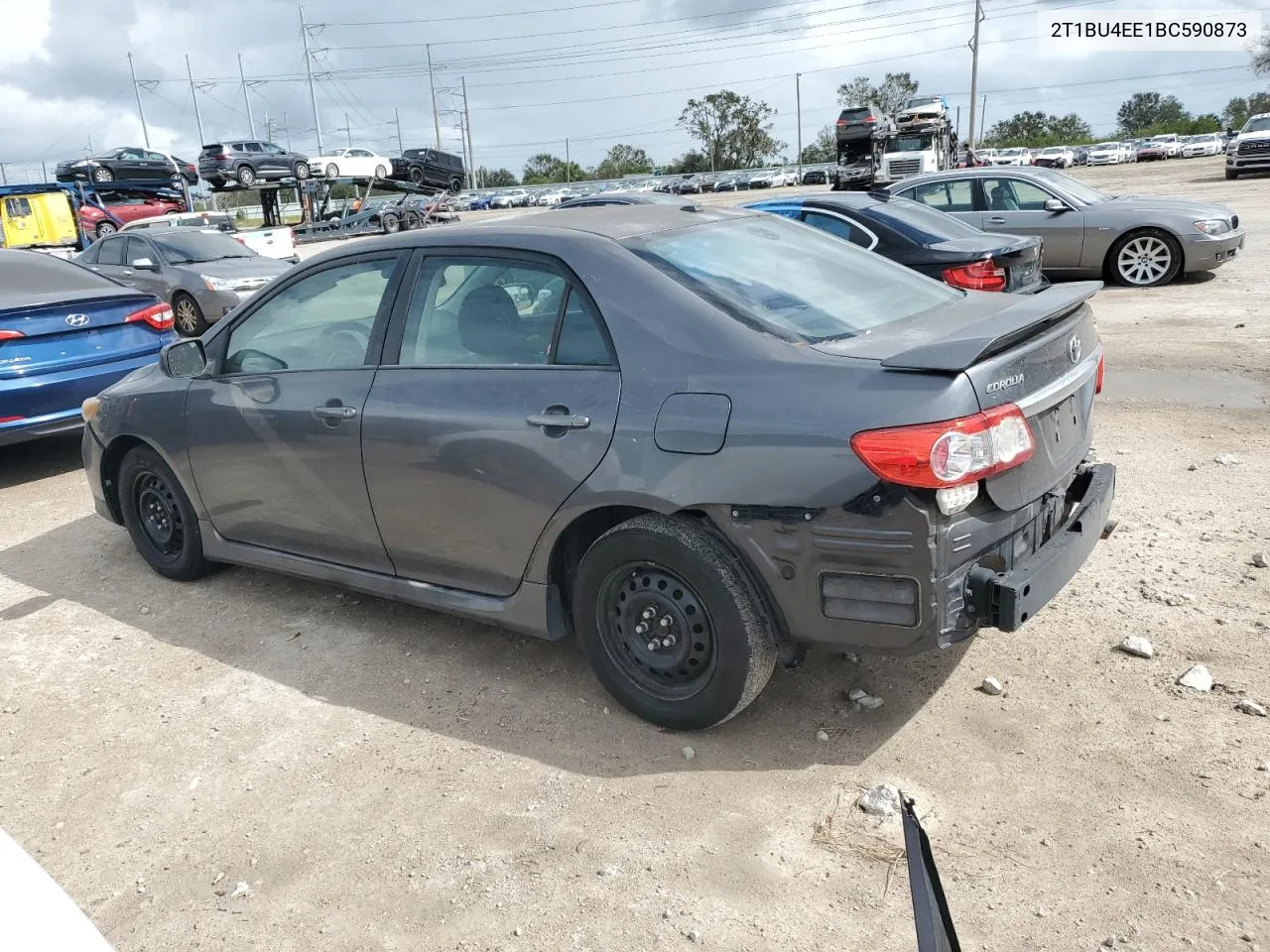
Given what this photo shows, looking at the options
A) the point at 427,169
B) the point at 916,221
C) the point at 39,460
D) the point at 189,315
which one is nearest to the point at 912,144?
the point at 427,169

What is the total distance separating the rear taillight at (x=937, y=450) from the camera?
265 cm

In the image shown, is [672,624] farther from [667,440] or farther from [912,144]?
[912,144]

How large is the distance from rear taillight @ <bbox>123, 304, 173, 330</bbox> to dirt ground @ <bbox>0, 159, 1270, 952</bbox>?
10.6 ft

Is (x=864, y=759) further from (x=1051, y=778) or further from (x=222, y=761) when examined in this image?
(x=222, y=761)

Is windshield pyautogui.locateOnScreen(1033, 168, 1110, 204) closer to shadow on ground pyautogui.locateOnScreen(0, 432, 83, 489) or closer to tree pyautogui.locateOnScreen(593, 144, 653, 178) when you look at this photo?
shadow on ground pyautogui.locateOnScreen(0, 432, 83, 489)

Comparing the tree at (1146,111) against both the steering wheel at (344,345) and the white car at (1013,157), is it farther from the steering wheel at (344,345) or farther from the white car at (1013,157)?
the steering wheel at (344,345)

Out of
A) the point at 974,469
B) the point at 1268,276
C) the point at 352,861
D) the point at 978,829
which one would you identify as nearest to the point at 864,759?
the point at 978,829

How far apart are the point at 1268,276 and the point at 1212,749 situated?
35.8ft

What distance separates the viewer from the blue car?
6625mm

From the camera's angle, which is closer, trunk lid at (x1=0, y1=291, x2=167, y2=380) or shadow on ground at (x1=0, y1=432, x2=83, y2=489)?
trunk lid at (x1=0, y1=291, x2=167, y2=380)

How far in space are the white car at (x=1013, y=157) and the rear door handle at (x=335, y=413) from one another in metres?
52.8

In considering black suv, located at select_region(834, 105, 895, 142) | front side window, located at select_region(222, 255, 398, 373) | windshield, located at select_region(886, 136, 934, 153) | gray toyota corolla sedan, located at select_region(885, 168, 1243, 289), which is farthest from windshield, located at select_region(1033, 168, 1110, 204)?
black suv, located at select_region(834, 105, 895, 142)

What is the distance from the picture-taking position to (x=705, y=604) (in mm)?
3061

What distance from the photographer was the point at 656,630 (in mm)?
3252
